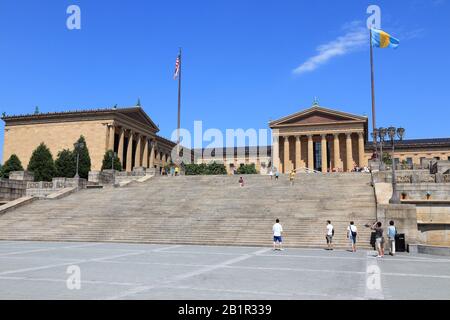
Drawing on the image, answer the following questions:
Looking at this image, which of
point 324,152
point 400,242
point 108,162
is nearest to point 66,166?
point 108,162

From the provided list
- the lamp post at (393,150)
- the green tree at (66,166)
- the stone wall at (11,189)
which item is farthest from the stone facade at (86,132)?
the lamp post at (393,150)

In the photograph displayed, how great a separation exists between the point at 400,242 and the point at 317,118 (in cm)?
6713

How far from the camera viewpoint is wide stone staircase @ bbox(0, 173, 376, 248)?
74.8 ft

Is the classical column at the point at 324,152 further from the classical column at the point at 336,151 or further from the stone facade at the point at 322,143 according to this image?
the classical column at the point at 336,151

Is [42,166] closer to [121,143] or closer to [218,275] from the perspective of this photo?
[121,143]

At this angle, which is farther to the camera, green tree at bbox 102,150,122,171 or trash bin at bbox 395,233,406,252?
green tree at bbox 102,150,122,171

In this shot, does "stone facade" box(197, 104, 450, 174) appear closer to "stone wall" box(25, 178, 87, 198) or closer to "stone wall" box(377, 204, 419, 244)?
"stone wall" box(25, 178, 87, 198)

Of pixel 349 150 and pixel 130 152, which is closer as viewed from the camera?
pixel 349 150

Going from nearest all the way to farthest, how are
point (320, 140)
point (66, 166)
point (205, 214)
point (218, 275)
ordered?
point (218, 275)
point (205, 214)
point (66, 166)
point (320, 140)

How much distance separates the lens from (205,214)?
2698 cm

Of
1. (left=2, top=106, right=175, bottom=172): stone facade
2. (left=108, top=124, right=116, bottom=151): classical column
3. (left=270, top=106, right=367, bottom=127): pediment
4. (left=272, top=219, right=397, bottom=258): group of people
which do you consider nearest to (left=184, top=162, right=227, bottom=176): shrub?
(left=2, top=106, right=175, bottom=172): stone facade

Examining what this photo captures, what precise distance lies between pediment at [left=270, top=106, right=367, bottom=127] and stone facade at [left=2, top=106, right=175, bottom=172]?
29.8m

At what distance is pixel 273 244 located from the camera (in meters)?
21.0
